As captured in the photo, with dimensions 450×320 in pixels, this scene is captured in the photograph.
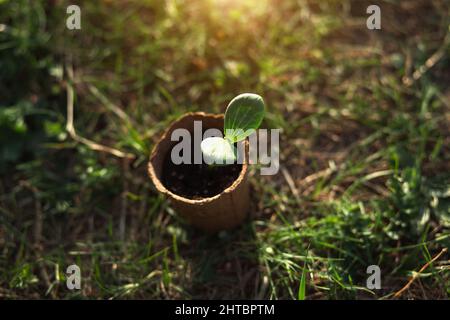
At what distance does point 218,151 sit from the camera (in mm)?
1547

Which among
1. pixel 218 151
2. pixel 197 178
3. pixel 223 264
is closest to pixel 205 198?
pixel 197 178

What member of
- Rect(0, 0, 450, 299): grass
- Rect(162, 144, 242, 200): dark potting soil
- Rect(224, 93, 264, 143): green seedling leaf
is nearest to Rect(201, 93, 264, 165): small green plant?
Rect(224, 93, 264, 143): green seedling leaf

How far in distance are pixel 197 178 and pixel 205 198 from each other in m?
0.12

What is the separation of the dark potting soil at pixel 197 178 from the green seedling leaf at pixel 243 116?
191mm

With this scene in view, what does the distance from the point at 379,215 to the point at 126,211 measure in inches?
42.5

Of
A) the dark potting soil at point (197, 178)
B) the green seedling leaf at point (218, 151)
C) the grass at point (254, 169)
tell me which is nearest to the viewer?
the green seedling leaf at point (218, 151)

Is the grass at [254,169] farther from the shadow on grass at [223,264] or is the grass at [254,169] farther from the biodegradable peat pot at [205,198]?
the biodegradable peat pot at [205,198]

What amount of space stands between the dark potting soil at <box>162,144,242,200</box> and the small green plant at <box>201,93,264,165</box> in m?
0.18

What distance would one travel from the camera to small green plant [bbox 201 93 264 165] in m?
1.56

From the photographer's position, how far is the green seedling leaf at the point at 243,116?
5.24 ft

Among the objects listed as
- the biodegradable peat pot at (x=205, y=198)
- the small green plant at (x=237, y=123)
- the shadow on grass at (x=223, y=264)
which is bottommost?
→ the shadow on grass at (x=223, y=264)

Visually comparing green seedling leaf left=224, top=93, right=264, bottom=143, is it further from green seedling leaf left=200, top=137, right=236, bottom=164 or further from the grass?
the grass

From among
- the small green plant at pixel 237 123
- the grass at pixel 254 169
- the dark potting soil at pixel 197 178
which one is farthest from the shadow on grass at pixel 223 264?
the small green plant at pixel 237 123
